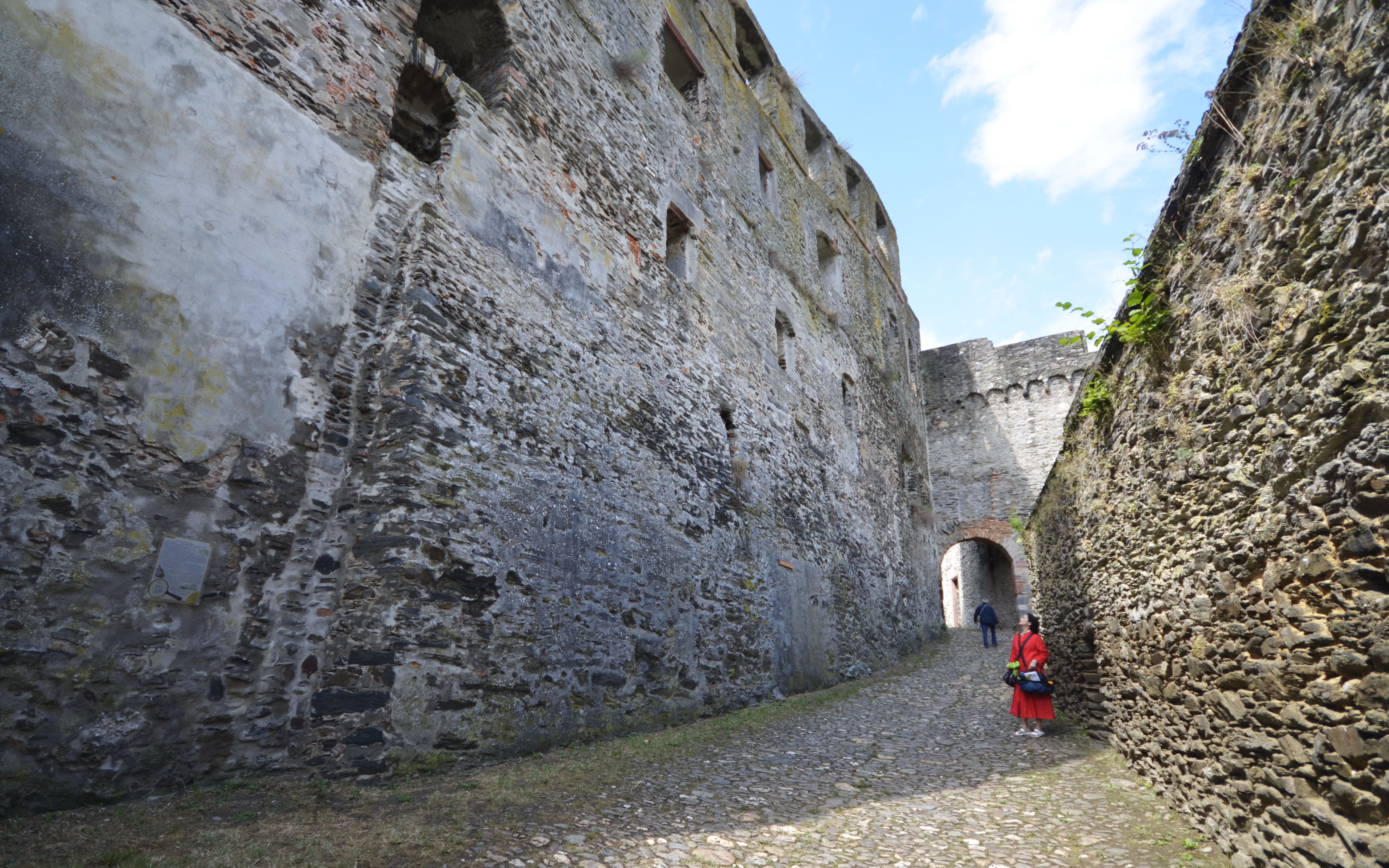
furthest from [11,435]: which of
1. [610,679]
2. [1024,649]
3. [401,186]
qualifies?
[1024,649]

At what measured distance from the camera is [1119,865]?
3156mm

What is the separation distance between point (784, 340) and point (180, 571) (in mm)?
8820

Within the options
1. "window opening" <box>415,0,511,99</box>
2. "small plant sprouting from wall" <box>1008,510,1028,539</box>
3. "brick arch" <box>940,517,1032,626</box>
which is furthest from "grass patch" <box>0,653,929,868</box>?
"small plant sprouting from wall" <box>1008,510,1028,539</box>

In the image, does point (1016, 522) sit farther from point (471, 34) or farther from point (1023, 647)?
point (471, 34)

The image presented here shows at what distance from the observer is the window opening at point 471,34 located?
6.27 metres

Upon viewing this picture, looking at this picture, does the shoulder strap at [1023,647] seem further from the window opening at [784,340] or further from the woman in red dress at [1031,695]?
the window opening at [784,340]

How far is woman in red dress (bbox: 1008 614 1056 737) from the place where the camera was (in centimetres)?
605

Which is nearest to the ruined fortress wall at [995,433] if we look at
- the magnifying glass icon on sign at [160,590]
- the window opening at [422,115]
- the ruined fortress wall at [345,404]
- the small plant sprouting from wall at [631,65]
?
the ruined fortress wall at [345,404]

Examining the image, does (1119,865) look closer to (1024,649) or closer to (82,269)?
(1024,649)

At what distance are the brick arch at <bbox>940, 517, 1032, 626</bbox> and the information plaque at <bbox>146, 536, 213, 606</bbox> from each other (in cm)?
1684

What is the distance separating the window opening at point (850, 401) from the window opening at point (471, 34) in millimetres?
8283

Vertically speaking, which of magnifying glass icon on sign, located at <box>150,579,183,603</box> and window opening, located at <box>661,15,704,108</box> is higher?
window opening, located at <box>661,15,704,108</box>

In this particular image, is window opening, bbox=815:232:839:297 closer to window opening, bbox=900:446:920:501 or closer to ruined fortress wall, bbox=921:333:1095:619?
window opening, bbox=900:446:920:501

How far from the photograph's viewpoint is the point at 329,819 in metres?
3.30
